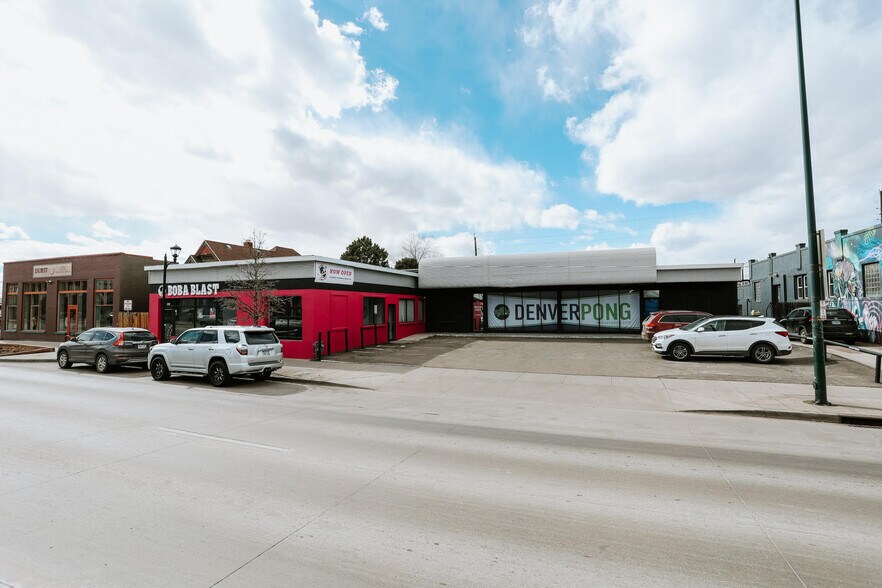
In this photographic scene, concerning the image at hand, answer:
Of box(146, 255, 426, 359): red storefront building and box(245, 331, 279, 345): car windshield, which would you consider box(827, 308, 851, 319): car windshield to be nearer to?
box(146, 255, 426, 359): red storefront building

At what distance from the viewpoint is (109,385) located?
12.9 meters

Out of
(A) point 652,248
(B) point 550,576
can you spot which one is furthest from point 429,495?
(A) point 652,248

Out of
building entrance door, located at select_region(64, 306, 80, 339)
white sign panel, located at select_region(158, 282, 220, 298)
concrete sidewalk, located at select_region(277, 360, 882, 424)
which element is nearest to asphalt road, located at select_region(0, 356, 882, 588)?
concrete sidewalk, located at select_region(277, 360, 882, 424)

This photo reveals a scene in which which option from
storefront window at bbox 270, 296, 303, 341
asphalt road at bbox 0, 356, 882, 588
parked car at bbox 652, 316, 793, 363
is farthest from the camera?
storefront window at bbox 270, 296, 303, 341

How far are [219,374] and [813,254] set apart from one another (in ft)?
51.4

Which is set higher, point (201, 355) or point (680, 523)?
point (201, 355)

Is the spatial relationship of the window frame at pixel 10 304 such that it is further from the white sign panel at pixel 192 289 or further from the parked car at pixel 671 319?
the parked car at pixel 671 319

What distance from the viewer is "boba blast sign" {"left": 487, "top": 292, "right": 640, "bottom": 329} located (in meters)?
28.1

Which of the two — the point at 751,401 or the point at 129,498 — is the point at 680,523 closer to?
the point at 129,498

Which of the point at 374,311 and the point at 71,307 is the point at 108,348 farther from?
the point at 71,307

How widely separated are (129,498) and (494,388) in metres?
9.27

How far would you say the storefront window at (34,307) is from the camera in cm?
3047

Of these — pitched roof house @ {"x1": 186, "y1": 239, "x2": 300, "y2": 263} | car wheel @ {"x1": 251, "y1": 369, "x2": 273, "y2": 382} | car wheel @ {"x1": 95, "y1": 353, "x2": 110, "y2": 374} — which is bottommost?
car wheel @ {"x1": 251, "y1": 369, "x2": 273, "y2": 382}

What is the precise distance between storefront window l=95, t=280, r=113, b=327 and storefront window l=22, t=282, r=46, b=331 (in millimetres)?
5510
